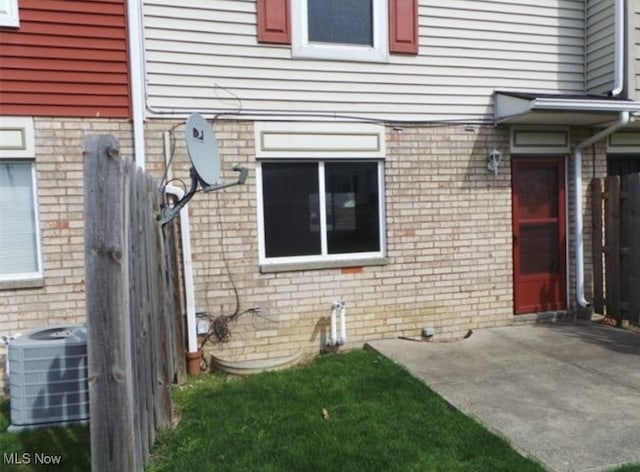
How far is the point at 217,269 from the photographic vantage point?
18.3 ft

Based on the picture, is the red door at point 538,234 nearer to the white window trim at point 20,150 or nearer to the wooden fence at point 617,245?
the wooden fence at point 617,245

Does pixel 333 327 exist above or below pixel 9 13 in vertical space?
below

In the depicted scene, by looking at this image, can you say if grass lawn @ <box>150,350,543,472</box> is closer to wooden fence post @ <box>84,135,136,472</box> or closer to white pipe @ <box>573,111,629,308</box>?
wooden fence post @ <box>84,135,136,472</box>

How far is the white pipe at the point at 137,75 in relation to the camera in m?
5.12

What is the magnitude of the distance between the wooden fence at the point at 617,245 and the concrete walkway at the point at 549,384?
35 centimetres

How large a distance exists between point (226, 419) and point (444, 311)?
337cm

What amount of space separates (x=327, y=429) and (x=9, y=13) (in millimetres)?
4873

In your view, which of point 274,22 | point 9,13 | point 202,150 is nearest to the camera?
point 202,150

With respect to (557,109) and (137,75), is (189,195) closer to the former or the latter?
(137,75)

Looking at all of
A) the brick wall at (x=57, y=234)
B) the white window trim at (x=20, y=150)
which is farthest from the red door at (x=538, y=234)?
the white window trim at (x=20, y=150)

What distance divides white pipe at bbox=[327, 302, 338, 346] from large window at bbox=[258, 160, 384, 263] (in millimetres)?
592

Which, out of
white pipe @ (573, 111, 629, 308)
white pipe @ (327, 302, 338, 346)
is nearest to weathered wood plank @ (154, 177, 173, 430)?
white pipe @ (327, 302, 338, 346)

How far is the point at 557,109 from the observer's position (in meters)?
5.88

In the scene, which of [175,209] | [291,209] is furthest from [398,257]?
[175,209]
